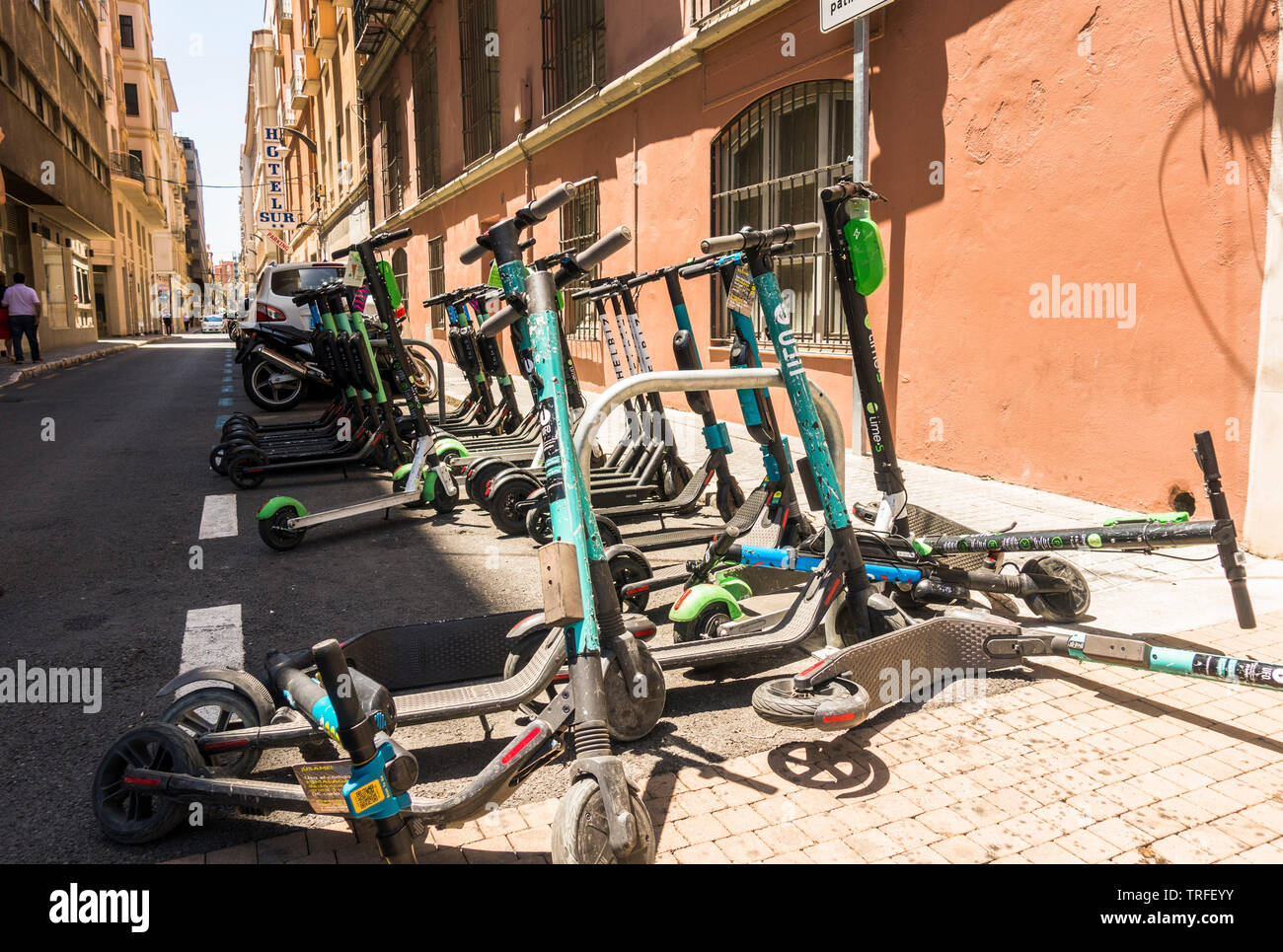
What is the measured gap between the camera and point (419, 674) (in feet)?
10.3

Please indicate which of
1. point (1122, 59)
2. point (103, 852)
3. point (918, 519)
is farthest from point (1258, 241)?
point (103, 852)

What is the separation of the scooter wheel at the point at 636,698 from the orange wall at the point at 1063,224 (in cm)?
367

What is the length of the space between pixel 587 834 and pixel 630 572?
2126mm

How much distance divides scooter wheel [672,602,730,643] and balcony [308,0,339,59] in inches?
1493

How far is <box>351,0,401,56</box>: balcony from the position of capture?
79.5 ft

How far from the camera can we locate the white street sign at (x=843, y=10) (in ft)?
20.3

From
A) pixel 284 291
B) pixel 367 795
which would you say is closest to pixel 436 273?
pixel 284 291

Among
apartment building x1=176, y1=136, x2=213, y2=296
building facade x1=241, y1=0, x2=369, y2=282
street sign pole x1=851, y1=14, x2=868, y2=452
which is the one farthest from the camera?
apartment building x1=176, y1=136, x2=213, y2=296

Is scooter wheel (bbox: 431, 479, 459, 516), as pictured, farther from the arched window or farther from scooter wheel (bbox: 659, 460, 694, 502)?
the arched window

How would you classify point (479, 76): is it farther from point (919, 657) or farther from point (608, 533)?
point (919, 657)

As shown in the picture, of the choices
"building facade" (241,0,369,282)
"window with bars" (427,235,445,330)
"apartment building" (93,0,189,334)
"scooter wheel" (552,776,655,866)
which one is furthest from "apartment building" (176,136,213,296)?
"scooter wheel" (552,776,655,866)

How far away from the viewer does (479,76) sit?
1852cm

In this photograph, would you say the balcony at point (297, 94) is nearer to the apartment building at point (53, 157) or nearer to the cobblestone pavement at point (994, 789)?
the apartment building at point (53, 157)

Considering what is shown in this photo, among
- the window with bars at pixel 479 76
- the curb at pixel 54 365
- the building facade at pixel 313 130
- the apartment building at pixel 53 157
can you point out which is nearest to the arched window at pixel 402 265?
the building facade at pixel 313 130
